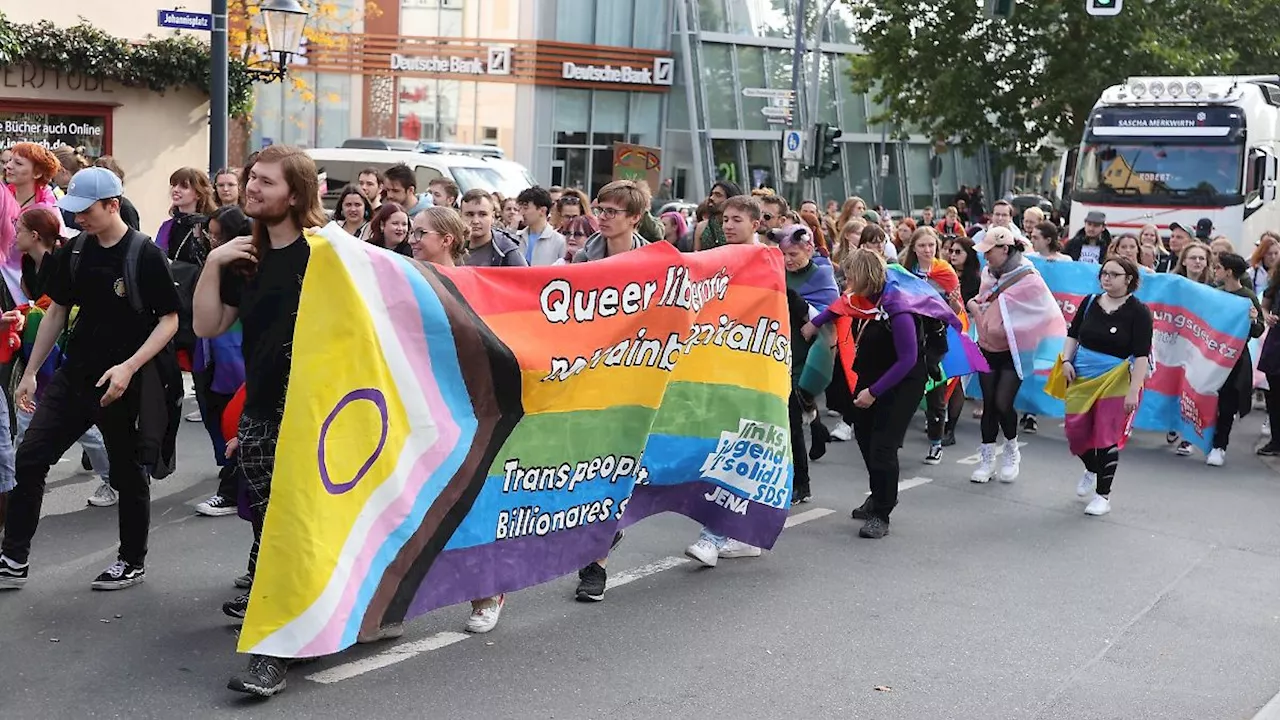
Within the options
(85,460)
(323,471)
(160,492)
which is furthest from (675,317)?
(85,460)

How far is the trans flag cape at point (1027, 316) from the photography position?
34.8 feet

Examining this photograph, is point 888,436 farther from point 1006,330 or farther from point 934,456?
point 934,456

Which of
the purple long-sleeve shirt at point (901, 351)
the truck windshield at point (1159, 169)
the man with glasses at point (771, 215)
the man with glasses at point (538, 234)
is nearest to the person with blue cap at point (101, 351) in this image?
the purple long-sleeve shirt at point (901, 351)

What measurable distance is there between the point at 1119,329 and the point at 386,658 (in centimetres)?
557

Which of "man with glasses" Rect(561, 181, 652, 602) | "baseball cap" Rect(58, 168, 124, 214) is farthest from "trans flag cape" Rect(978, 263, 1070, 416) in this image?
"baseball cap" Rect(58, 168, 124, 214)

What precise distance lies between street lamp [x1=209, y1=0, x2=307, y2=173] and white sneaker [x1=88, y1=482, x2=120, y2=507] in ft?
20.0

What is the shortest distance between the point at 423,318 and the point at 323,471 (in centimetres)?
69

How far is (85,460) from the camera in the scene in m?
9.02

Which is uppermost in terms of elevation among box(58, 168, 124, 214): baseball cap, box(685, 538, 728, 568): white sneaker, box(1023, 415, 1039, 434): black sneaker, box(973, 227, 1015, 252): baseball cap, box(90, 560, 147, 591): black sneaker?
box(58, 168, 124, 214): baseball cap


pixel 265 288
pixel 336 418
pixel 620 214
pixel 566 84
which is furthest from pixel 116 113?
pixel 566 84

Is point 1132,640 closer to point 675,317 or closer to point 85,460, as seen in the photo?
point 675,317

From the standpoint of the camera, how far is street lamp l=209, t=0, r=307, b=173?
45.6 ft

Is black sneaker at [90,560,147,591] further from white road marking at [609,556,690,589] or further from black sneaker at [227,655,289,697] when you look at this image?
white road marking at [609,556,690,589]

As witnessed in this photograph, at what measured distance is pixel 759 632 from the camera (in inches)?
256
